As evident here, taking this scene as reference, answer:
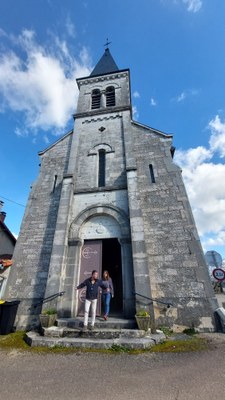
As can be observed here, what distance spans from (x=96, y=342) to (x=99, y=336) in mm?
424

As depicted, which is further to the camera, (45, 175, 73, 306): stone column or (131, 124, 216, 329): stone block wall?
(45, 175, 73, 306): stone column

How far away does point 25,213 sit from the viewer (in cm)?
908

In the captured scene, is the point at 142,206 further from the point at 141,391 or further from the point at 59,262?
the point at 141,391

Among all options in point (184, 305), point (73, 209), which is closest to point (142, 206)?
point (73, 209)

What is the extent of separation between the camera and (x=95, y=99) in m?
13.4

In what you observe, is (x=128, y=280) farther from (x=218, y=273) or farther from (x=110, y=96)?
(x=110, y=96)

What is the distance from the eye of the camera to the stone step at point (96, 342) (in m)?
4.54

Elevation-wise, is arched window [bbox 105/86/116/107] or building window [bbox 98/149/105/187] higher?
arched window [bbox 105/86/116/107]

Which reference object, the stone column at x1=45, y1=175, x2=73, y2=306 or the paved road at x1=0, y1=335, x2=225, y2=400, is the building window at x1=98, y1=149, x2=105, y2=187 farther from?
the paved road at x1=0, y1=335, x2=225, y2=400

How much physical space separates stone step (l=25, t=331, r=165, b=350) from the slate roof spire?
16042mm

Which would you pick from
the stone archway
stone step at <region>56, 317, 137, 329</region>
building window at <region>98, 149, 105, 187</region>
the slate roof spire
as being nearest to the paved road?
stone step at <region>56, 317, 137, 329</region>

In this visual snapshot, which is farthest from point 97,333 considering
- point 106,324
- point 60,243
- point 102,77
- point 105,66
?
point 105,66

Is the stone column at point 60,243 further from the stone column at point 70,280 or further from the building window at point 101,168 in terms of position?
the building window at point 101,168

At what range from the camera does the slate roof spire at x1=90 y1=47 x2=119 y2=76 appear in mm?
15166
